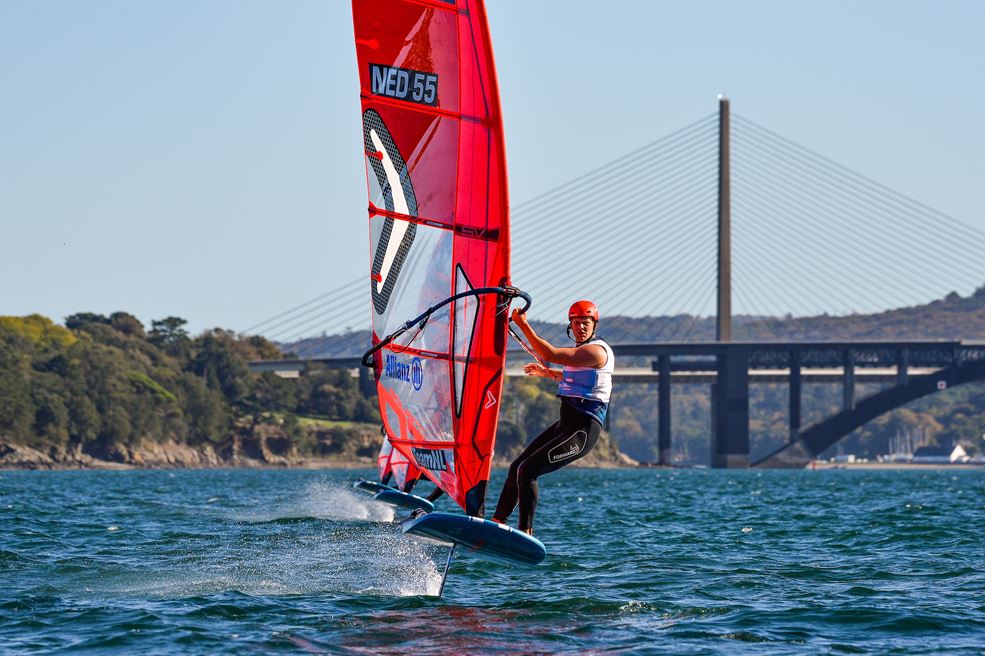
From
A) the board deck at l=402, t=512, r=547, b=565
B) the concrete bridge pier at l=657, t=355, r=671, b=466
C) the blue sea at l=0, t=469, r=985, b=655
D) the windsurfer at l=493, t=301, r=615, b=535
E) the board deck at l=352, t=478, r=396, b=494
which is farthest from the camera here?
the concrete bridge pier at l=657, t=355, r=671, b=466

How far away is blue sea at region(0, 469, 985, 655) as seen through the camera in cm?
986

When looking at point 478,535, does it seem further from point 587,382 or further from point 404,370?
point 404,370

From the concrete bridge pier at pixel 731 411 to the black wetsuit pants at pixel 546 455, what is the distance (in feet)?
272

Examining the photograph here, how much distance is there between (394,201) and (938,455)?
18127 centimetres

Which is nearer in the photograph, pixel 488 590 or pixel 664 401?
pixel 488 590

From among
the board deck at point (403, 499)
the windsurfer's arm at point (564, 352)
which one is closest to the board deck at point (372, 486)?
the board deck at point (403, 499)

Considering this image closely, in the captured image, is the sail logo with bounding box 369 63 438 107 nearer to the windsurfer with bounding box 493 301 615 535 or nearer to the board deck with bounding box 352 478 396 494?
the windsurfer with bounding box 493 301 615 535

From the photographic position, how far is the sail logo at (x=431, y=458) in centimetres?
1109

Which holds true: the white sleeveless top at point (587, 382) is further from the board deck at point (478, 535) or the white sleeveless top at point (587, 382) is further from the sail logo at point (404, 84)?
the sail logo at point (404, 84)

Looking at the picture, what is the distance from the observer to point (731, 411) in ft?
313

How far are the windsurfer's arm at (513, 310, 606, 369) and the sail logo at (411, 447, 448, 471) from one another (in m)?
1.32

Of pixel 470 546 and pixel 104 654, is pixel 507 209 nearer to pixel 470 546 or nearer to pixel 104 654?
pixel 470 546

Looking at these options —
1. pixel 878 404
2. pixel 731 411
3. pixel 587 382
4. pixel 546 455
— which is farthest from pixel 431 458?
pixel 731 411

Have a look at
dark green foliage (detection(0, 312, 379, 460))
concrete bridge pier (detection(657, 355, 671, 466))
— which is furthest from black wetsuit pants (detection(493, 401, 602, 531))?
concrete bridge pier (detection(657, 355, 671, 466))
